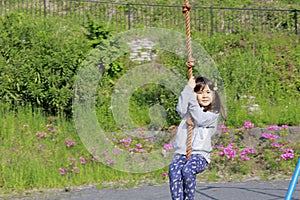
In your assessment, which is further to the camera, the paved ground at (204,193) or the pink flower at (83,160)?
the pink flower at (83,160)

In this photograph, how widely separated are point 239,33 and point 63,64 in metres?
6.17

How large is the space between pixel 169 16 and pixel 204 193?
31.4 ft

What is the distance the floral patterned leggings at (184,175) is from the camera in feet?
17.8

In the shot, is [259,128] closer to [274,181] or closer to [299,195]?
[274,181]

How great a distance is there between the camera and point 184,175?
5.43 meters

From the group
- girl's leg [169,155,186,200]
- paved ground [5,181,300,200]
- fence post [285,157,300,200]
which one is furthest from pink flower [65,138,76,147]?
fence post [285,157,300,200]

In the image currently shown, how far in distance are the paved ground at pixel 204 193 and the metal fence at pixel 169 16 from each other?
780cm

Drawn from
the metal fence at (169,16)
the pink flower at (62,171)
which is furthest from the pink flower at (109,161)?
the metal fence at (169,16)

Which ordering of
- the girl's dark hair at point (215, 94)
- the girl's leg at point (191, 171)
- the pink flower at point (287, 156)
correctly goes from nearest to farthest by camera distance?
the girl's leg at point (191, 171), the girl's dark hair at point (215, 94), the pink flower at point (287, 156)

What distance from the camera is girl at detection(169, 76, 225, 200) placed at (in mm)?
5461

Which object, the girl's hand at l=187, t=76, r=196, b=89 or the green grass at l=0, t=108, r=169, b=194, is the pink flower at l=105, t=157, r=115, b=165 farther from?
the girl's hand at l=187, t=76, r=196, b=89

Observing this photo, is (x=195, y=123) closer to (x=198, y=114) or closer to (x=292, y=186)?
(x=198, y=114)

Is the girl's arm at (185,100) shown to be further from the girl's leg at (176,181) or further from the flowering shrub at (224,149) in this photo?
the flowering shrub at (224,149)

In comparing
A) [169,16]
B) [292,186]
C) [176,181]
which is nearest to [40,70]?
[176,181]
